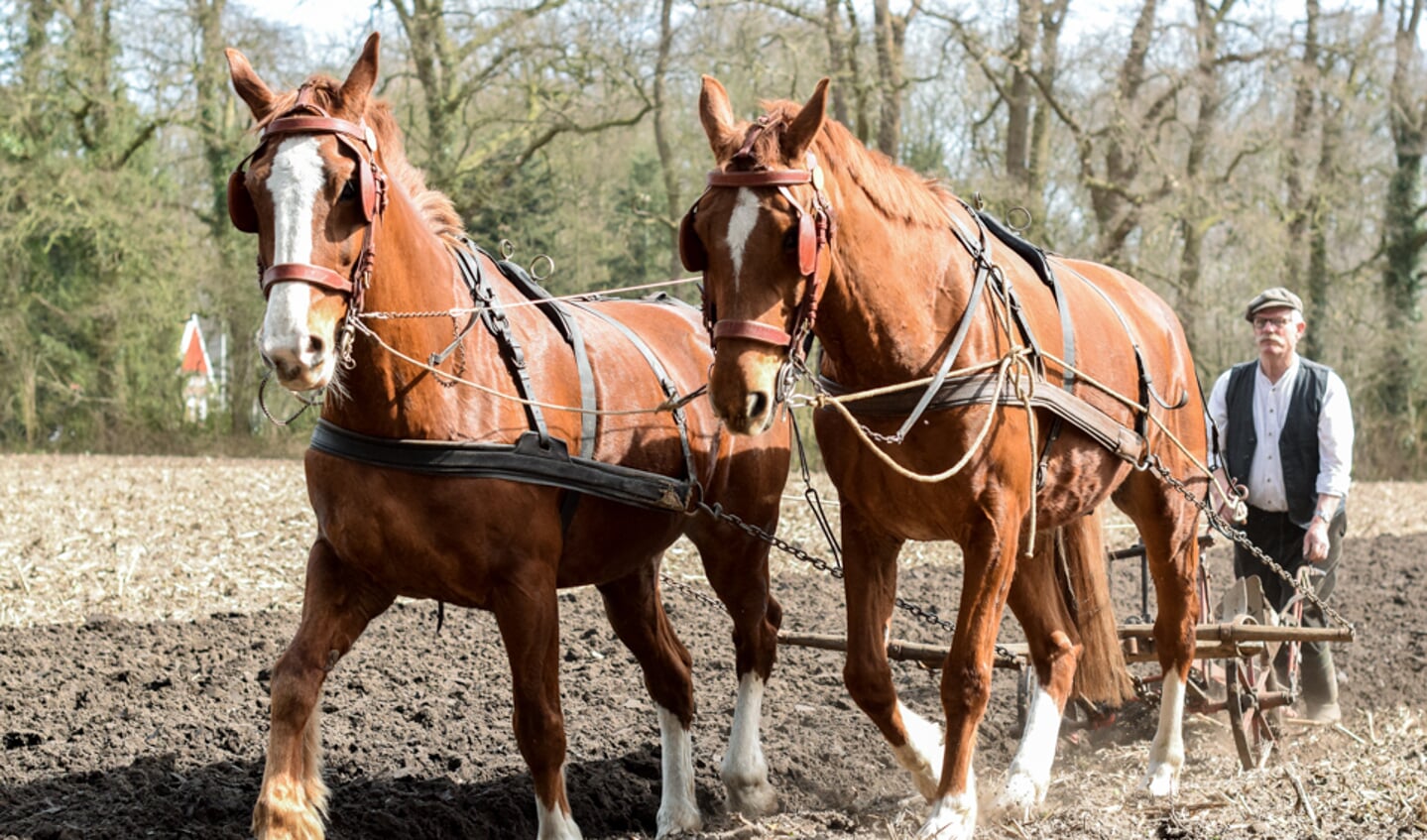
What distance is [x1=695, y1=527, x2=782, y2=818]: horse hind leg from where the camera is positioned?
16.4 ft

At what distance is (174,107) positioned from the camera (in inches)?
805

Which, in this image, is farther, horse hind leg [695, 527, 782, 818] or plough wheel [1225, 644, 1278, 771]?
plough wheel [1225, 644, 1278, 771]

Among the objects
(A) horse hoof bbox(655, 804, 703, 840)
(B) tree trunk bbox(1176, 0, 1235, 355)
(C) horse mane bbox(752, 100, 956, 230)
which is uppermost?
(B) tree trunk bbox(1176, 0, 1235, 355)

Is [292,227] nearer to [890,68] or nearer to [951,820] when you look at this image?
[951,820]

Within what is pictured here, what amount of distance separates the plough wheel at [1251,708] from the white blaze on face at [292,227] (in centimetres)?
378

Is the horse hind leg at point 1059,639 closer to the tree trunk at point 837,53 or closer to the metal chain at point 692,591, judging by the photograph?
the metal chain at point 692,591

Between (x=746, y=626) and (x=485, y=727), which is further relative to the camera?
(x=485, y=727)

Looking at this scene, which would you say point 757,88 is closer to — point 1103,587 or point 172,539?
point 172,539

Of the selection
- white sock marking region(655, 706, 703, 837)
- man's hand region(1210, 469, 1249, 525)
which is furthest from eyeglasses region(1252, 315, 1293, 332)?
white sock marking region(655, 706, 703, 837)

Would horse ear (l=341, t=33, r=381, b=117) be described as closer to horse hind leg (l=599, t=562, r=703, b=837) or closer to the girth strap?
the girth strap

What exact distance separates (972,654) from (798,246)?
1.28m

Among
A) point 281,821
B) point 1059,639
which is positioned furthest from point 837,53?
point 281,821

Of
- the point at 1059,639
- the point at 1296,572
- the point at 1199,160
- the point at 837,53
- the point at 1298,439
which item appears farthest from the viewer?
the point at 1199,160

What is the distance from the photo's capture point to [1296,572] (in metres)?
6.72
